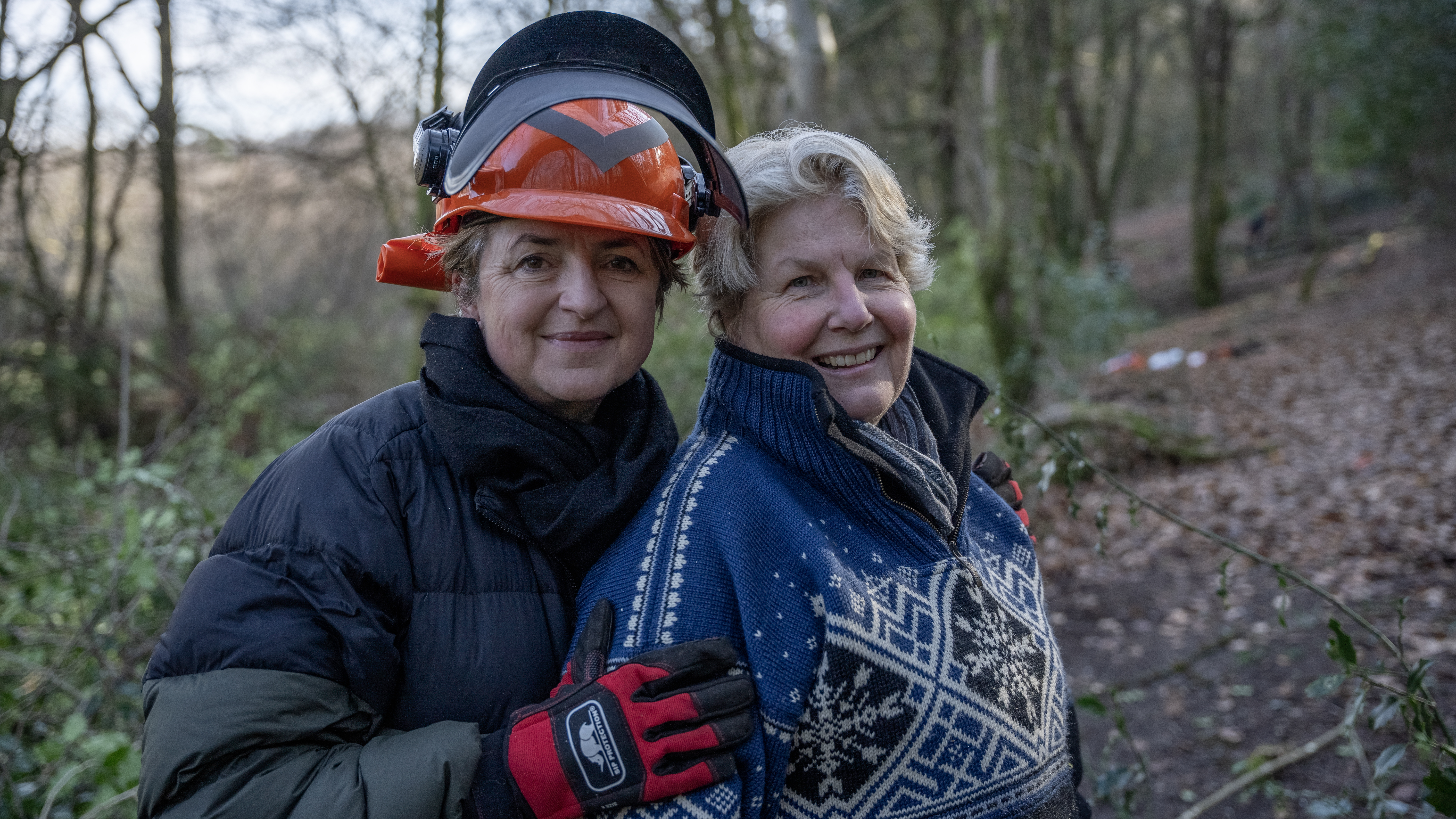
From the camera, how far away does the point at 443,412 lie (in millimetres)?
1615

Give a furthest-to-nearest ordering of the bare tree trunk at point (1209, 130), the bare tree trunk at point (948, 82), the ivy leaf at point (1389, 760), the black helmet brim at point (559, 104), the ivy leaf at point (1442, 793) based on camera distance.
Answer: the bare tree trunk at point (1209, 130) → the bare tree trunk at point (948, 82) → the ivy leaf at point (1389, 760) → the ivy leaf at point (1442, 793) → the black helmet brim at point (559, 104)

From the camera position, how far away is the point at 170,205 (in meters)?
8.27

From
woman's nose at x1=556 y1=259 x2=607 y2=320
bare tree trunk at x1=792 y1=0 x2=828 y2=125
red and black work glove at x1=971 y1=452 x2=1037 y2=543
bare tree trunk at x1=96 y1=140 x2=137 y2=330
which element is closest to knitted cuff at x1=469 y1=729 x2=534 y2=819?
woman's nose at x1=556 y1=259 x2=607 y2=320

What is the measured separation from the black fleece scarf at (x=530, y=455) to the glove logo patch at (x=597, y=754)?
1.13 ft

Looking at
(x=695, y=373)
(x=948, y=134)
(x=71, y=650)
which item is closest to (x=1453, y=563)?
(x=695, y=373)

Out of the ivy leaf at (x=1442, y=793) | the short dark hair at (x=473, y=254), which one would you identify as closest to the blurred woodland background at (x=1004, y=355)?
the ivy leaf at (x=1442, y=793)

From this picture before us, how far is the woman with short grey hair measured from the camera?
151 cm

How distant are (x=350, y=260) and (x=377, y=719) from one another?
10.7 m

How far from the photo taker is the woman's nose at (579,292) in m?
1.65

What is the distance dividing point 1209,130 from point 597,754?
55.1 feet

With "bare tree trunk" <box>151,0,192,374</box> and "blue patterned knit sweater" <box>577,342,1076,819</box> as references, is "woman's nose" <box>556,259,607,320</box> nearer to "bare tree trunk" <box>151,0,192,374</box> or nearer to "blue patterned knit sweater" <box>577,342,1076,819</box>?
"blue patterned knit sweater" <box>577,342,1076,819</box>

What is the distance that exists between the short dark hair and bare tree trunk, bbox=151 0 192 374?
23.0 feet

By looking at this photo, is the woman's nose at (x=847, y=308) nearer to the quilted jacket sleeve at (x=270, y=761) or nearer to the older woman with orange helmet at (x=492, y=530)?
the older woman with orange helmet at (x=492, y=530)

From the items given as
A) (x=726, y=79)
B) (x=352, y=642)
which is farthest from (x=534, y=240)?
(x=726, y=79)
